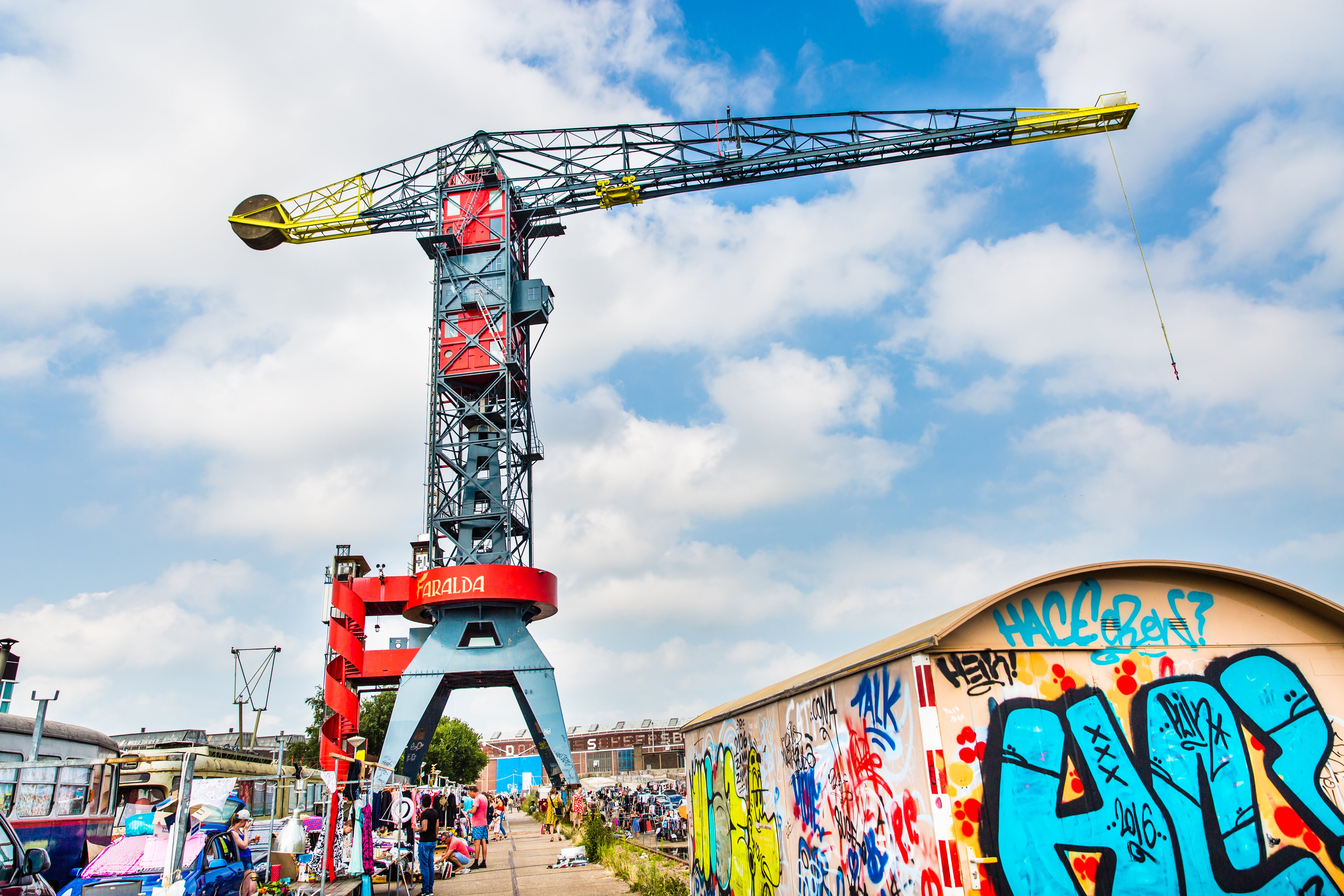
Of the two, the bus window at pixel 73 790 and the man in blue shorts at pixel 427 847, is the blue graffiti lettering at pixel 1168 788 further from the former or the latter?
the bus window at pixel 73 790

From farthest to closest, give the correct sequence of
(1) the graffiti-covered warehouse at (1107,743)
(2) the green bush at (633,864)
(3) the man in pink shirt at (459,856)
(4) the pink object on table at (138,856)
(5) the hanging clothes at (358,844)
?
1. (3) the man in pink shirt at (459,856)
2. (5) the hanging clothes at (358,844)
3. (2) the green bush at (633,864)
4. (4) the pink object on table at (138,856)
5. (1) the graffiti-covered warehouse at (1107,743)

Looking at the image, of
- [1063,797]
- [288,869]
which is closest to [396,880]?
[288,869]

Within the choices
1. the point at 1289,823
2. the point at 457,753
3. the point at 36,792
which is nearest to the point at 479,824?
the point at 36,792

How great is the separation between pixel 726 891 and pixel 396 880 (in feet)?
27.4

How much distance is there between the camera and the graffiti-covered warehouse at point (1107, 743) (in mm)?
6273

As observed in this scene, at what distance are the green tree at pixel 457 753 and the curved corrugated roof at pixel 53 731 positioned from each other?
104ft

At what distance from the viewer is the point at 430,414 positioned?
3303cm

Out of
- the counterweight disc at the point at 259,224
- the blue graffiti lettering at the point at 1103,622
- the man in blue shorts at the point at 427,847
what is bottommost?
the man in blue shorts at the point at 427,847

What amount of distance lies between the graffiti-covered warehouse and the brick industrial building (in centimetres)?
9573

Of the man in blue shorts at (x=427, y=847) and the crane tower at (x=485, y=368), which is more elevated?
the crane tower at (x=485, y=368)

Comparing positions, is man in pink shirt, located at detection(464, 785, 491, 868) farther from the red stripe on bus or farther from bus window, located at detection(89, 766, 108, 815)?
the red stripe on bus

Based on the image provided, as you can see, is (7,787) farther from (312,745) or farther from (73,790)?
(312,745)

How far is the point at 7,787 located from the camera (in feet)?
52.3

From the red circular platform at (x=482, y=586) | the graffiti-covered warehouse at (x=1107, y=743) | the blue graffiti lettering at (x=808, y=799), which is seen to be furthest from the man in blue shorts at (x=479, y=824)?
the graffiti-covered warehouse at (x=1107, y=743)
